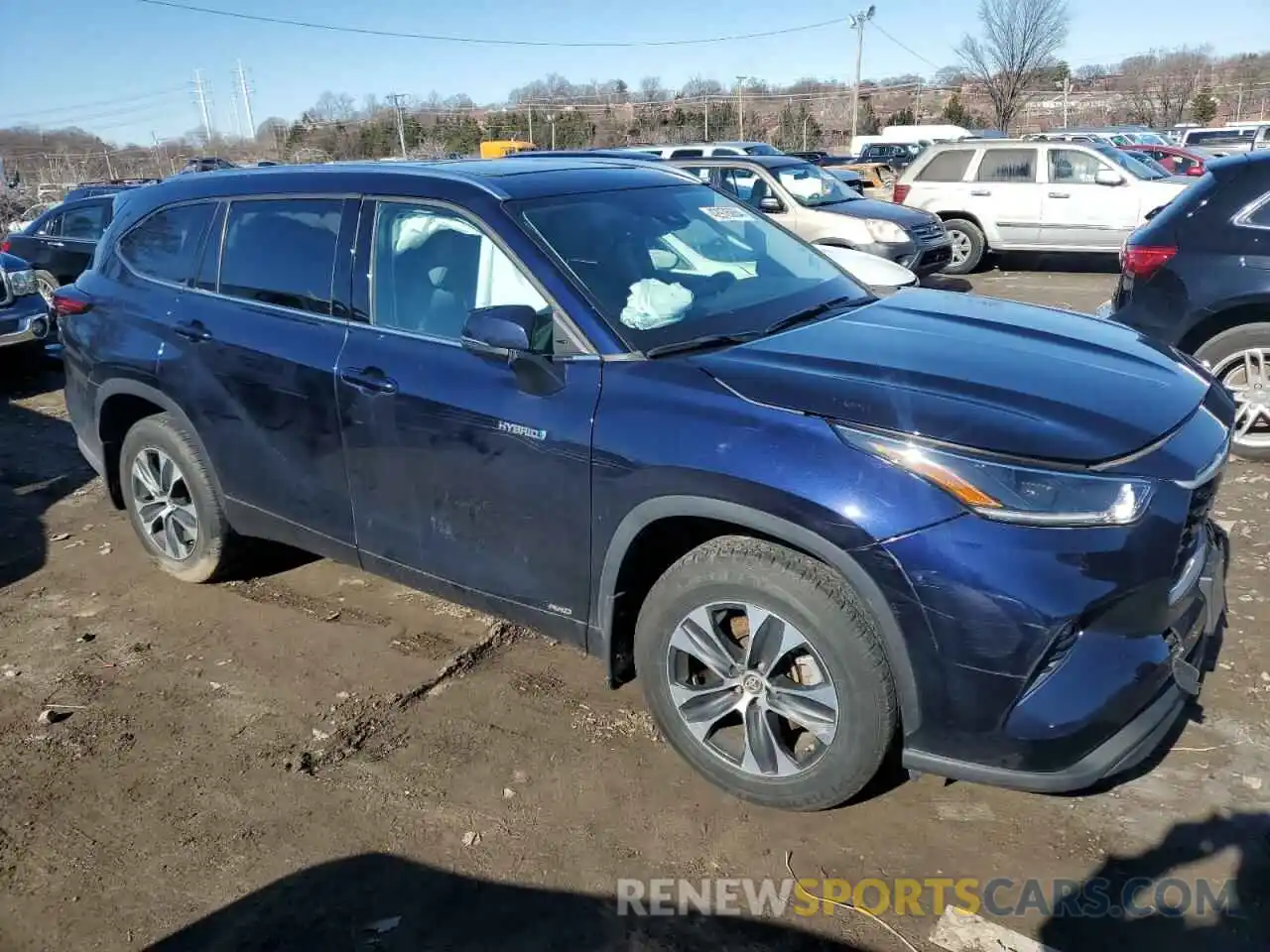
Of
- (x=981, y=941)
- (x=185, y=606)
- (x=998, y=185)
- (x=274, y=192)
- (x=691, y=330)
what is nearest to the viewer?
(x=981, y=941)

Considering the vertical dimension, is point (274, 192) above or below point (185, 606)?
above

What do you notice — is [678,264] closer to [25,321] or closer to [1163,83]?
[25,321]

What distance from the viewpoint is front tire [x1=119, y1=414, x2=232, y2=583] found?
431cm

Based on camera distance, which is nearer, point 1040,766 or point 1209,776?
point 1040,766

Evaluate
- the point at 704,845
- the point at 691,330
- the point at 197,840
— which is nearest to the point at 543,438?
the point at 691,330

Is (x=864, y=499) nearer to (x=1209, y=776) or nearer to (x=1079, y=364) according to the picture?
(x=1079, y=364)

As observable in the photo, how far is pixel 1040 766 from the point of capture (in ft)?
8.04

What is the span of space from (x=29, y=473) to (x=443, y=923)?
5.49 meters

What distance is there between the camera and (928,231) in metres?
11.7

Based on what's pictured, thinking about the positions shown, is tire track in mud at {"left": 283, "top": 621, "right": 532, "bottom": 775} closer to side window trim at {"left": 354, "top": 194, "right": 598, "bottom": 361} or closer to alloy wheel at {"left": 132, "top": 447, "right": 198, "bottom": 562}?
side window trim at {"left": 354, "top": 194, "right": 598, "bottom": 361}

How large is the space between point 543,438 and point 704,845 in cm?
132

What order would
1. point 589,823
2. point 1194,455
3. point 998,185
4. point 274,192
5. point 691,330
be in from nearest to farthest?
point 1194,455 < point 589,823 < point 691,330 < point 274,192 < point 998,185

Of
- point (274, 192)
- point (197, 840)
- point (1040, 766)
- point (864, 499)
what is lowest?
point (197, 840)

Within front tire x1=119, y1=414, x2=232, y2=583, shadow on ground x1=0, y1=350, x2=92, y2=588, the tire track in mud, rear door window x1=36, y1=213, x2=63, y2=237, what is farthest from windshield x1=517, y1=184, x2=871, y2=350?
rear door window x1=36, y1=213, x2=63, y2=237
